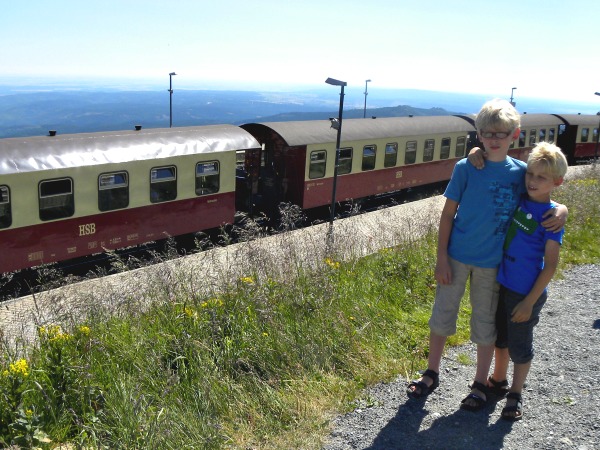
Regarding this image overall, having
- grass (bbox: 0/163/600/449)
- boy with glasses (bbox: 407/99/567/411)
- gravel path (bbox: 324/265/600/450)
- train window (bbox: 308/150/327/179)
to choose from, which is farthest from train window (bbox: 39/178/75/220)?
boy with glasses (bbox: 407/99/567/411)

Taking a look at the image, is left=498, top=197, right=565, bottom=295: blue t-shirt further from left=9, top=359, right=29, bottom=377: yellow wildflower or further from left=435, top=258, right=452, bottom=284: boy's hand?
left=9, top=359, right=29, bottom=377: yellow wildflower

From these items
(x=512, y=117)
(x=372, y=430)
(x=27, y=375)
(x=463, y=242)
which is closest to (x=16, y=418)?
(x=27, y=375)

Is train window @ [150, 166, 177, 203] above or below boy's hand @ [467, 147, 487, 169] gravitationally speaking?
below

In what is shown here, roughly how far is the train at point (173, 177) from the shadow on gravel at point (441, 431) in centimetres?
688

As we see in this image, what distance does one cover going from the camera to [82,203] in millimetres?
11266

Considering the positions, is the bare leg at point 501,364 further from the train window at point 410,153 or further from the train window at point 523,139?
the train window at point 523,139

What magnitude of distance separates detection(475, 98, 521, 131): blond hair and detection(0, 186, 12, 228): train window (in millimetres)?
8663

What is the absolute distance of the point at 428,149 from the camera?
21797 mm

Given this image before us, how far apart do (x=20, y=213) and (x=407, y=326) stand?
753 cm

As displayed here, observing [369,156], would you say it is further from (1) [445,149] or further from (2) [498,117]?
(2) [498,117]

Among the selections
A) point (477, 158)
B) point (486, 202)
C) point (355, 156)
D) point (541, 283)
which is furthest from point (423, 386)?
point (355, 156)

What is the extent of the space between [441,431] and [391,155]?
53.0 ft

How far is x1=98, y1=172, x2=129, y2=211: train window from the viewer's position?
456 inches

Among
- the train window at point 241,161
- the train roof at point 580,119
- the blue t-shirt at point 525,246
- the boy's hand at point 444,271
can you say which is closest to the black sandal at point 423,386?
the boy's hand at point 444,271
